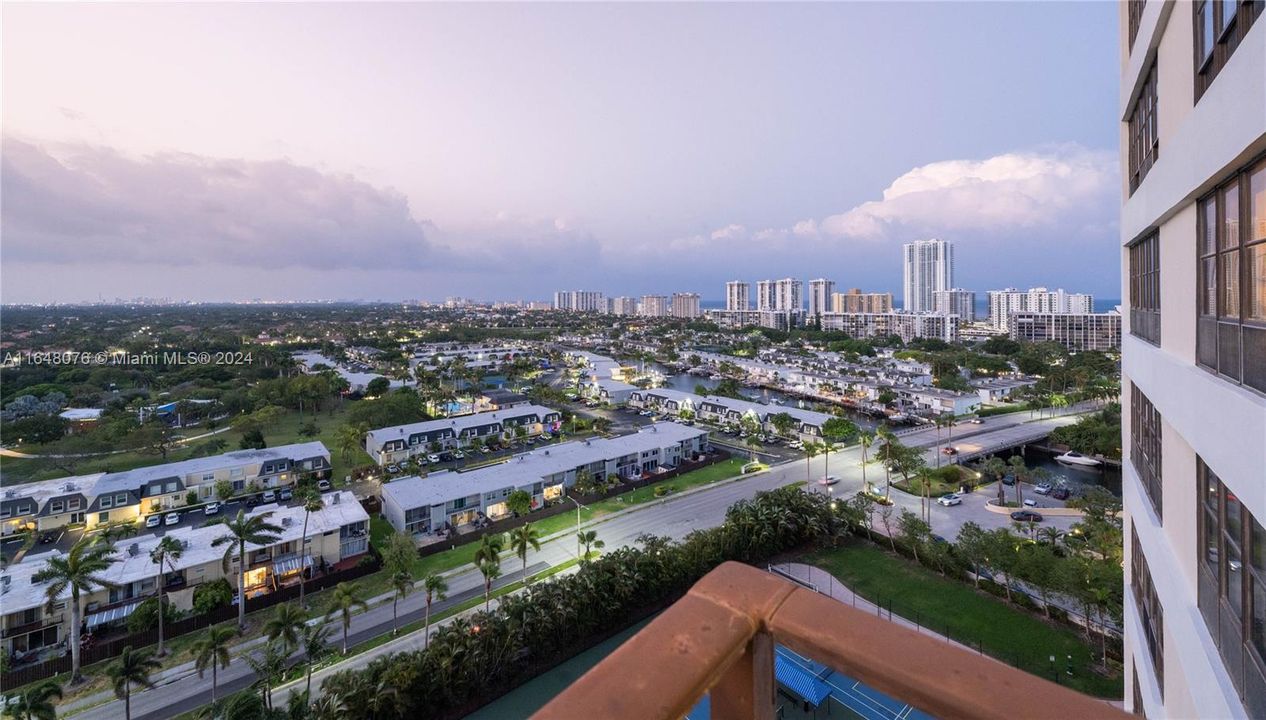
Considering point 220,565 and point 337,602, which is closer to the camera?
point 337,602

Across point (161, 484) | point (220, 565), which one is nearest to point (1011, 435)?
point (220, 565)

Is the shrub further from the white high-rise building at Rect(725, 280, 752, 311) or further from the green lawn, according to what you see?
the white high-rise building at Rect(725, 280, 752, 311)

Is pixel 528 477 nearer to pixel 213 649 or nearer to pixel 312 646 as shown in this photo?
pixel 312 646

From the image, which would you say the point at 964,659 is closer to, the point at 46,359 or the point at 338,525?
the point at 338,525

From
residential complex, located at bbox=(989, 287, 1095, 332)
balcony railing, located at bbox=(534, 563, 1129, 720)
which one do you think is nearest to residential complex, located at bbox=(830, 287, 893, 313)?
residential complex, located at bbox=(989, 287, 1095, 332)

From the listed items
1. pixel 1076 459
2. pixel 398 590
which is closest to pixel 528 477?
pixel 398 590

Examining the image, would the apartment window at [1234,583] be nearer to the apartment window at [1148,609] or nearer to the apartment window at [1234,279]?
the apartment window at [1234,279]

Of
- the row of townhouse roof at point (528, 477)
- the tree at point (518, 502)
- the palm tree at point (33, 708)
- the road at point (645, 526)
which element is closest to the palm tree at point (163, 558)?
the road at point (645, 526)
